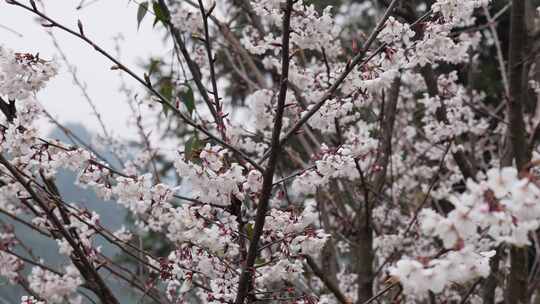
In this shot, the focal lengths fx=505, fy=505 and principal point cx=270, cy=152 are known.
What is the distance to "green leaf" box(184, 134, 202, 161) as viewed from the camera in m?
1.53

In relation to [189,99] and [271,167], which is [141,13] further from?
[271,167]

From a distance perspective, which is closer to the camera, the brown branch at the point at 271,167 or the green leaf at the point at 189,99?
the brown branch at the point at 271,167

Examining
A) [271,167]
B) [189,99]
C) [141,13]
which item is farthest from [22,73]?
[271,167]

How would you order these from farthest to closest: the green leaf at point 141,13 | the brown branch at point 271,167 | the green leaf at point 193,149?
the green leaf at point 141,13, the green leaf at point 193,149, the brown branch at point 271,167

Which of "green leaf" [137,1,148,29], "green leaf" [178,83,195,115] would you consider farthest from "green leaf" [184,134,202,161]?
"green leaf" [137,1,148,29]

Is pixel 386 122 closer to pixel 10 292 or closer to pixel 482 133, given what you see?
pixel 482 133

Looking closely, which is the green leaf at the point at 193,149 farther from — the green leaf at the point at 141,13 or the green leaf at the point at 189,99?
the green leaf at the point at 141,13

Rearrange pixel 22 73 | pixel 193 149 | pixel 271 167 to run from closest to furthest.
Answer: pixel 271 167 → pixel 193 149 → pixel 22 73

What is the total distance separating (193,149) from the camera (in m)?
1.55

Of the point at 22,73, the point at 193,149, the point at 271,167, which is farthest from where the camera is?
the point at 22,73

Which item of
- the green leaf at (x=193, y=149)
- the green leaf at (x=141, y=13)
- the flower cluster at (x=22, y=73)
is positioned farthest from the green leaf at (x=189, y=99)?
the flower cluster at (x=22, y=73)

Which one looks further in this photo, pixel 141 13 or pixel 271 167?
pixel 141 13

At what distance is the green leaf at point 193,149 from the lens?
1529 millimetres

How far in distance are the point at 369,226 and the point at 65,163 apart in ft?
5.80
